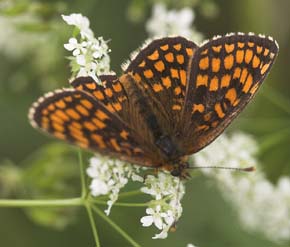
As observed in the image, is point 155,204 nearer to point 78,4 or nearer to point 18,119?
point 78,4

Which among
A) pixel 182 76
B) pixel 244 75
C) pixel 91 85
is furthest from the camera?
pixel 182 76

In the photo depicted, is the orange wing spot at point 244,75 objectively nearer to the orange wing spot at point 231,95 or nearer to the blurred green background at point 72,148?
the orange wing spot at point 231,95

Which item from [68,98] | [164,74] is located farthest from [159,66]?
[68,98]

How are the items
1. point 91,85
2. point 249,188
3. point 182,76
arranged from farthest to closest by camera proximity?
point 249,188
point 182,76
point 91,85

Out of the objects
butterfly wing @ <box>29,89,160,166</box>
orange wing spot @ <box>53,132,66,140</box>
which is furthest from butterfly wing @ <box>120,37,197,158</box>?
orange wing spot @ <box>53,132,66,140</box>

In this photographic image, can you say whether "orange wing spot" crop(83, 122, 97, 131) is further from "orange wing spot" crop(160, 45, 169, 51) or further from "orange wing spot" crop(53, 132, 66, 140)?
"orange wing spot" crop(160, 45, 169, 51)

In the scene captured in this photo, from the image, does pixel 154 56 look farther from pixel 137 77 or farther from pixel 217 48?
pixel 217 48
